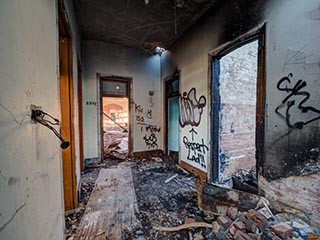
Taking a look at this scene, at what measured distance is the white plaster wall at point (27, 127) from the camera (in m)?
0.57

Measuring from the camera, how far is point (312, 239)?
1.43 metres

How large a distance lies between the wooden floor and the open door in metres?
0.37

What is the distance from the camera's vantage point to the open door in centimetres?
194

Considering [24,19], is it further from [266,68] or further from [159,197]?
[159,197]

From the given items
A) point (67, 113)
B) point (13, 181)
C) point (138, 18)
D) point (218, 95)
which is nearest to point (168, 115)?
point (218, 95)

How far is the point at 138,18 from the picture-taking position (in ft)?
9.85

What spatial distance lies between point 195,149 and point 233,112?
3.37 feet

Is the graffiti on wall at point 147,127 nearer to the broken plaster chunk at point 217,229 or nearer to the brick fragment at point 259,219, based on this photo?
the broken plaster chunk at point 217,229

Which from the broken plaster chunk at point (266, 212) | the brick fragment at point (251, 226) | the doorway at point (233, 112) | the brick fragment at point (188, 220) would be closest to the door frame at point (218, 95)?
the doorway at point (233, 112)

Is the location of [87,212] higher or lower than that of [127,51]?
lower

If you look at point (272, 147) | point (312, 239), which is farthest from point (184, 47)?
point (312, 239)

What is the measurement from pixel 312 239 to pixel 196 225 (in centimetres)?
104

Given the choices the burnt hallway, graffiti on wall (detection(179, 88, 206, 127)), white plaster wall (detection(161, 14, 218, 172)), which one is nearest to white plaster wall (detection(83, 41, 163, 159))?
the burnt hallway

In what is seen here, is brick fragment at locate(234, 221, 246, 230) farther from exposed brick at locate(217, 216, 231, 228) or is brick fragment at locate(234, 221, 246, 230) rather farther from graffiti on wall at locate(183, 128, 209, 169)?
graffiti on wall at locate(183, 128, 209, 169)
